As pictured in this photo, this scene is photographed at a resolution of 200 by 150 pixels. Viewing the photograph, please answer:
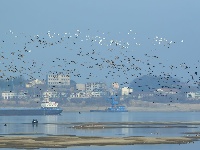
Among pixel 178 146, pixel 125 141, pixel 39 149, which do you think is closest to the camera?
pixel 39 149

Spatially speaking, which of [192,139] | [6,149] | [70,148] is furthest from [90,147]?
[192,139]

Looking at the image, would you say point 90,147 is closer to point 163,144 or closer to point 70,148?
point 70,148

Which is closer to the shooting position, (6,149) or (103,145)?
(6,149)

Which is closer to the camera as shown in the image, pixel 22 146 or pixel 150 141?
pixel 22 146

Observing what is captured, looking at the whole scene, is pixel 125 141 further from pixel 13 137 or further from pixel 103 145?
pixel 13 137

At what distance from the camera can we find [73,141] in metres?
119

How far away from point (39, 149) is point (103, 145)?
11.8 meters

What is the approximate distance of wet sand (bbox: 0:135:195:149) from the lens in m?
112

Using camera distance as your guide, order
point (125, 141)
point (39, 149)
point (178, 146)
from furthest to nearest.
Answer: point (125, 141) < point (178, 146) < point (39, 149)

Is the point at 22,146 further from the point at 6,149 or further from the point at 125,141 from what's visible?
the point at 125,141

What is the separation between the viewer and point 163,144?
4599 inches

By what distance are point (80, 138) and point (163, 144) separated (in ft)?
50.3

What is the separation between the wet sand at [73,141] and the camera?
112225mm

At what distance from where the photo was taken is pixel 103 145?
11369cm
